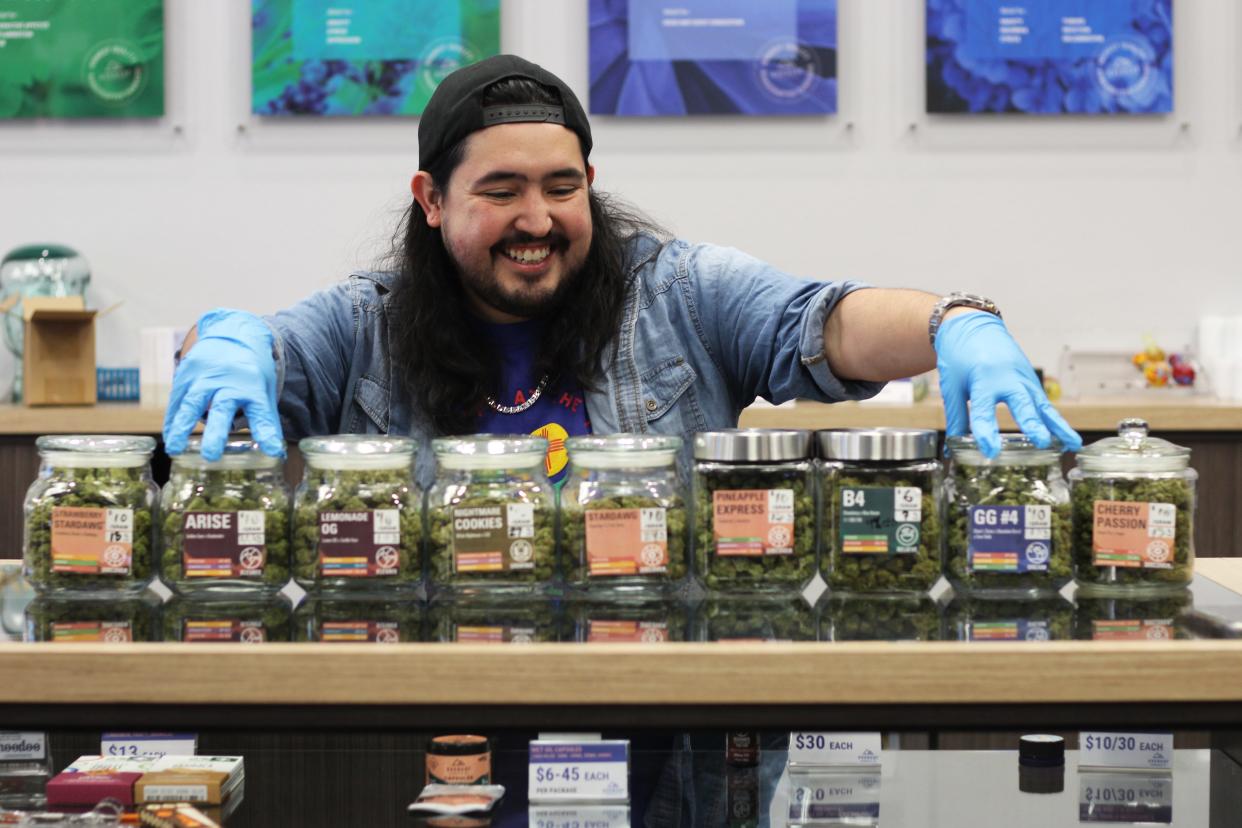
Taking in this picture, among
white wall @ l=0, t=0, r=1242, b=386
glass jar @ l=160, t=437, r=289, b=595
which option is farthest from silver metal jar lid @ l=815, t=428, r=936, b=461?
white wall @ l=0, t=0, r=1242, b=386

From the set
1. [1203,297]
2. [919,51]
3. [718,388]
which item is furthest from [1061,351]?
[718,388]

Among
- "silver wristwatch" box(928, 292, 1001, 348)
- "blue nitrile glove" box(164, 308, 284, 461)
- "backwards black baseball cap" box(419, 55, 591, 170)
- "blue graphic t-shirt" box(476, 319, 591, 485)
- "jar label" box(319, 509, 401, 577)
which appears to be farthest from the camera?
"blue graphic t-shirt" box(476, 319, 591, 485)

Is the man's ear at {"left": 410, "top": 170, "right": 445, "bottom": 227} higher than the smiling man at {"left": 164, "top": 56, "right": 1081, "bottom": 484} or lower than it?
higher

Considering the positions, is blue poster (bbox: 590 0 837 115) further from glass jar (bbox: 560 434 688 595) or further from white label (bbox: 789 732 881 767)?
white label (bbox: 789 732 881 767)

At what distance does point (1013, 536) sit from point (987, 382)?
0.88 feet

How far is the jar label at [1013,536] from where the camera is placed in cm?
118

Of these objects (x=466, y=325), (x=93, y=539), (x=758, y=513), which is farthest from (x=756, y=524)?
(x=466, y=325)

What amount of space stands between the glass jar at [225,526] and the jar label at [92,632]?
0.09 meters

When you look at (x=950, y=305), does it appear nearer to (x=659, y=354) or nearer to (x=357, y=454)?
(x=659, y=354)

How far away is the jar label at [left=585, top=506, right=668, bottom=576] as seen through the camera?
45.3 inches

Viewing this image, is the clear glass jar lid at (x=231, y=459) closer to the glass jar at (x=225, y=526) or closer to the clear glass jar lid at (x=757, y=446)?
the glass jar at (x=225, y=526)

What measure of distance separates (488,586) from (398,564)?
0.08 metres

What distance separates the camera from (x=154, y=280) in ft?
12.5

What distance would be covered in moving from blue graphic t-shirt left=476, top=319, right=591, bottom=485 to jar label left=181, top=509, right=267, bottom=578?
0.65m
